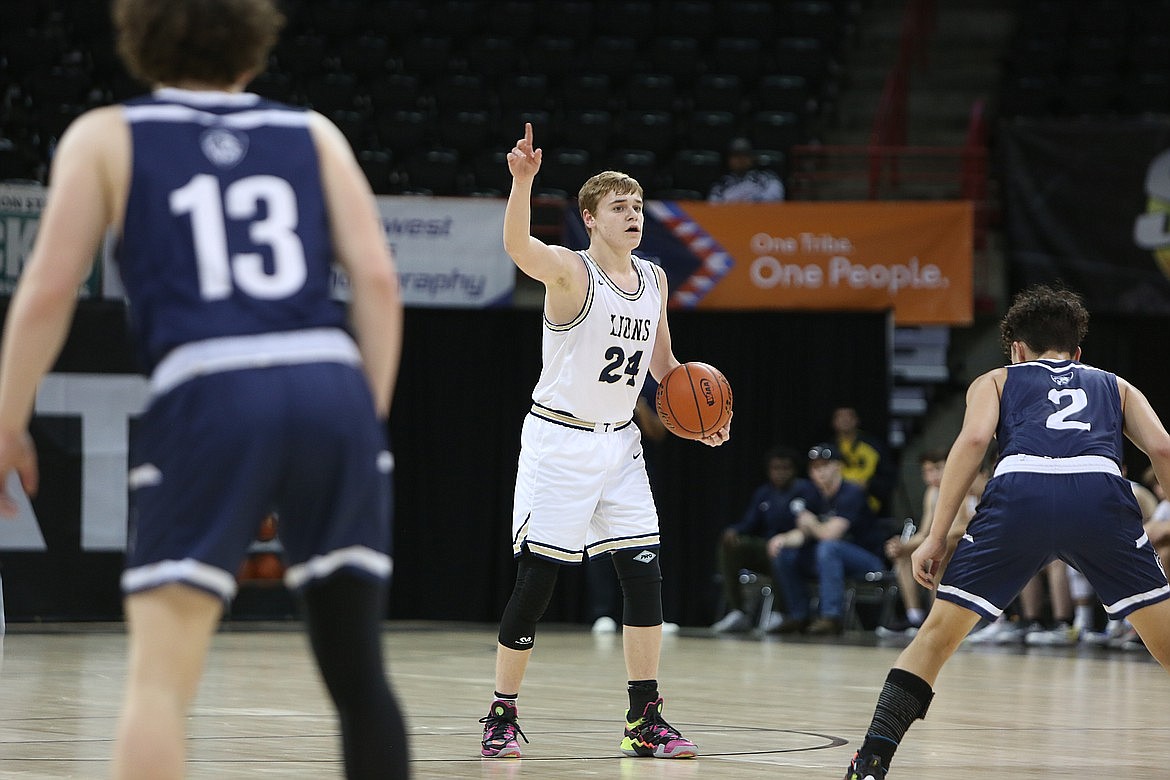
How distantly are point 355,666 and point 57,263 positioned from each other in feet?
2.58

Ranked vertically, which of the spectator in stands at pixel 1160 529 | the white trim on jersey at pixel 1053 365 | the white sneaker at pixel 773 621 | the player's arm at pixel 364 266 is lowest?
the white sneaker at pixel 773 621

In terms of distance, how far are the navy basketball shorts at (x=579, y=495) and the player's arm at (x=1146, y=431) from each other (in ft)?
5.25

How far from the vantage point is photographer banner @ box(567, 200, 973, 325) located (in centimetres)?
1323

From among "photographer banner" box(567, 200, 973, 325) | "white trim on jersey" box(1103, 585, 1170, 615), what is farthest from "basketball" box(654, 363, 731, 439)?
"photographer banner" box(567, 200, 973, 325)

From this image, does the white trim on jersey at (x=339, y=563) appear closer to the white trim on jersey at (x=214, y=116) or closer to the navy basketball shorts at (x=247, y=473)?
the navy basketball shorts at (x=247, y=473)

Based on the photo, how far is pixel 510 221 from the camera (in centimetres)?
523

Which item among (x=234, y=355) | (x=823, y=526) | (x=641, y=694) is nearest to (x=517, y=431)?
(x=823, y=526)

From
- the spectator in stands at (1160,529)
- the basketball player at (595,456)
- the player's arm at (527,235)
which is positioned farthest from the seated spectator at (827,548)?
the player's arm at (527,235)

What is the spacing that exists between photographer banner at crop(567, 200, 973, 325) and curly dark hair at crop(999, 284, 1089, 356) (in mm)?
8438

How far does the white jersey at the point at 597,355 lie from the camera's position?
5.64 m

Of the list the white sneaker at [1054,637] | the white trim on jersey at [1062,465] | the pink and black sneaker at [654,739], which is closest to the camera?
the white trim on jersey at [1062,465]

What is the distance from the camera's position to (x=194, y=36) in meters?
2.65

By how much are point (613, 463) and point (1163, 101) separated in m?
11.4

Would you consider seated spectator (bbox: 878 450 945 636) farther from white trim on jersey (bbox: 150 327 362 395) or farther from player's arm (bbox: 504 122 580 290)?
white trim on jersey (bbox: 150 327 362 395)
